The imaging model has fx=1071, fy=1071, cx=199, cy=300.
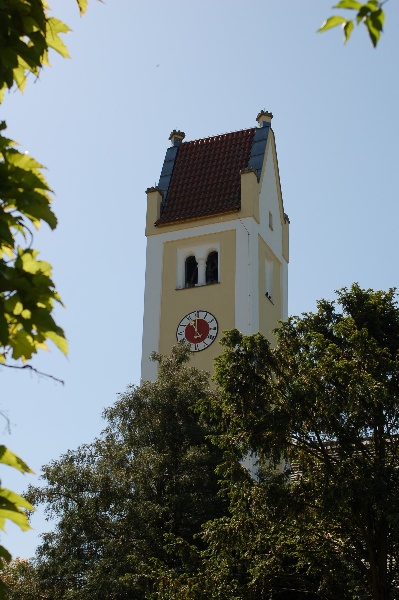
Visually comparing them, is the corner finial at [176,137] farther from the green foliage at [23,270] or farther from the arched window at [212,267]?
the green foliage at [23,270]

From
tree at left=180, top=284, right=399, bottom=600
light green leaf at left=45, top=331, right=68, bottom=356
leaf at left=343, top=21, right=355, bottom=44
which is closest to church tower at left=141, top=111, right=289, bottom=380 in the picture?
tree at left=180, top=284, right=399, bottom=600

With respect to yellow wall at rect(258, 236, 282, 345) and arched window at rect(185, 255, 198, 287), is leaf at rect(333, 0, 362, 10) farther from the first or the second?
arched window at rect(185, 255, 198, 287)

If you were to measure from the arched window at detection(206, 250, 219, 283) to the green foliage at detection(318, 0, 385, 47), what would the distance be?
30.0m

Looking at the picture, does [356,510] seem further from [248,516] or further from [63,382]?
[63,382]

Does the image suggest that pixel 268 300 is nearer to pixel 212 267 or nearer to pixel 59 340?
pixel 212 267

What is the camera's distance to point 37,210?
2.95 m

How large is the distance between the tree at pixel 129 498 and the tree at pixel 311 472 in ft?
5.66

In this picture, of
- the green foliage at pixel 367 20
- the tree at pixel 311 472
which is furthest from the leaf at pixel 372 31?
the tree at pixel 311 472

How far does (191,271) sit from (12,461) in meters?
31.0

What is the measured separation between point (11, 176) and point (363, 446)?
11.2 metres

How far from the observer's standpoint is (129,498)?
57.7 feet

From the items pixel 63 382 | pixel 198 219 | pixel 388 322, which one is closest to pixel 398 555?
pixel 388 322

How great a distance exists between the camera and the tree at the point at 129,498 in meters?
16.4

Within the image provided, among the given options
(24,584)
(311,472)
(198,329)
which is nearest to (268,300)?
(198,329)
